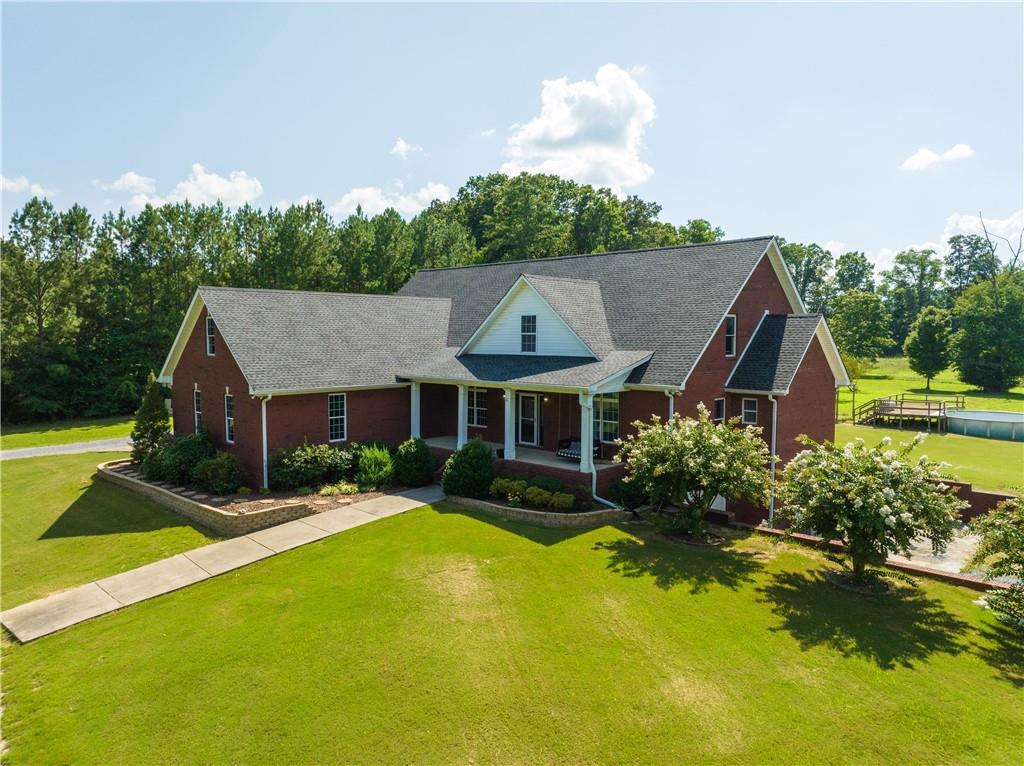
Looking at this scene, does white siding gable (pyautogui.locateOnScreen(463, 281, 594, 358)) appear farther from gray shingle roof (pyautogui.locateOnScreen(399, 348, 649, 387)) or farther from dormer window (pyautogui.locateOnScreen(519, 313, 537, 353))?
gray shingle roof (pyautogui.locateOnScreen(399, 348, 649, 387))

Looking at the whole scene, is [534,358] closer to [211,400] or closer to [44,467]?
[211,400]

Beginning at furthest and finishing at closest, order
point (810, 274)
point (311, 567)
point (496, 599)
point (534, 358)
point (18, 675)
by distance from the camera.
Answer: point (810, 274) < point (534, 358) < point (311, 567) < point (496, 599) < point (18, 675)

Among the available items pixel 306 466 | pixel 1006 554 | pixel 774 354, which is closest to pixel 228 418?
pixel 306 466

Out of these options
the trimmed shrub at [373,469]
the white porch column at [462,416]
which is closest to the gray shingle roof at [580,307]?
the white porch column at [462,416]

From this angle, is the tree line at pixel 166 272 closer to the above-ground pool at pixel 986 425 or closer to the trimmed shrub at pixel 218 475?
the above-ground pool at pixel 986 425

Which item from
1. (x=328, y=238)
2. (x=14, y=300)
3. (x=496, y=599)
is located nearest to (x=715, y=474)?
(x=496, y=599)

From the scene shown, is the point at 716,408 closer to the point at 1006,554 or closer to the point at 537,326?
the point at 537,326
